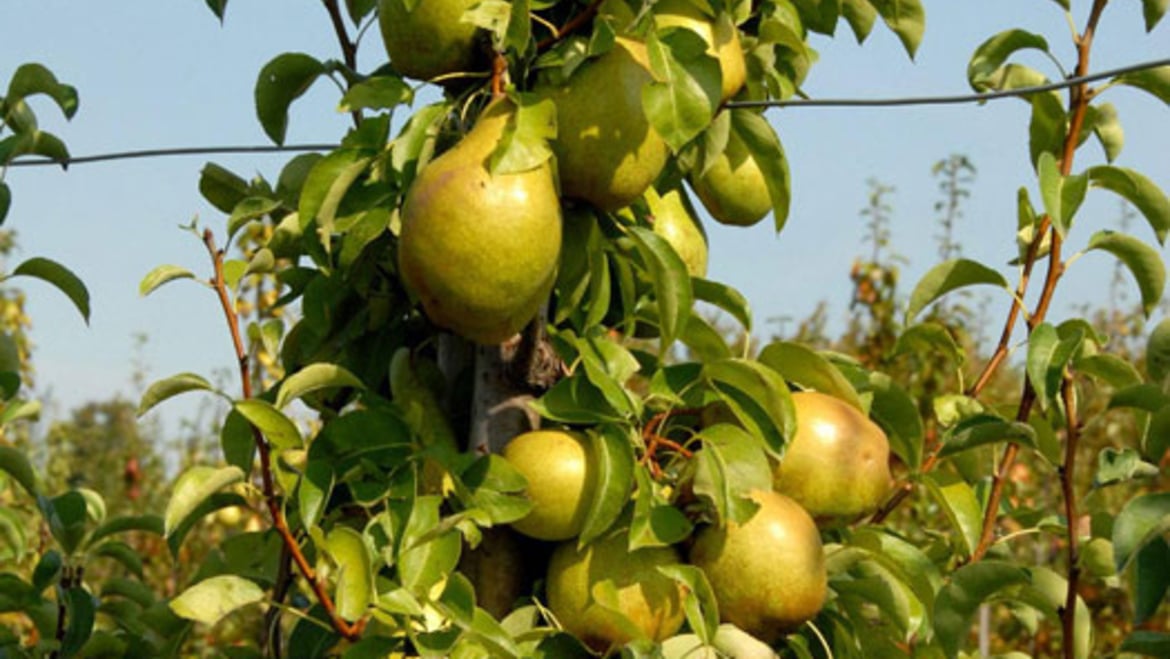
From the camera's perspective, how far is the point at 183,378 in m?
1.43

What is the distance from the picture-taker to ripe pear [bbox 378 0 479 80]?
143 centimetres

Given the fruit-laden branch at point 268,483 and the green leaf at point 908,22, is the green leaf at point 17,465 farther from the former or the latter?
the green leaf at point 908,22

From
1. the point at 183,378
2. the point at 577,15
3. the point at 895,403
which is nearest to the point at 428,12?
the point at 577,15

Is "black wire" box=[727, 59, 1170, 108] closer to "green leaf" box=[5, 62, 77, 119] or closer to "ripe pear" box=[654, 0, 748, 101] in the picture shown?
"ripe pear" box=[654, 0, 748, 101]

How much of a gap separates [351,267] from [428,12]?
269mm

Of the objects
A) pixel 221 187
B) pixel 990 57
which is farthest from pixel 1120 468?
pixel 221 187

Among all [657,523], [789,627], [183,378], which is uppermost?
[183,378]

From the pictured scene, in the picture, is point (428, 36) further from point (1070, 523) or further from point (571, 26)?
point (1070, 523)

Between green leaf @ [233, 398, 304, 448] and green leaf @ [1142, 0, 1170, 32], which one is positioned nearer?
green leaf @ [233, 398, 304, 448]

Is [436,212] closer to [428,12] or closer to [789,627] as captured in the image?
[428,12]

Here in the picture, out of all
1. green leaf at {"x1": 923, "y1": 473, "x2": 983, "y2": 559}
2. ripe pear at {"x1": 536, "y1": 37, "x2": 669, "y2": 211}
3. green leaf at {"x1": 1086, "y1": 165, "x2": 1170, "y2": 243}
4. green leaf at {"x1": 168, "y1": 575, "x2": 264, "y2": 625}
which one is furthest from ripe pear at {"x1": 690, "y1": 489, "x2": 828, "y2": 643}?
green leaf at {"x1": 1086, "y1": 165, "x2": 1170, "y2": 243}

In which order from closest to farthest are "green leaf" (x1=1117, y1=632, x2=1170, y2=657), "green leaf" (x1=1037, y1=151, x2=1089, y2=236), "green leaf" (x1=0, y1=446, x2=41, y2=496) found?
"green leaf" (x1=1117, y1=632, x2=1170, y2=657) < "green leaf" (x1=1037, y1=151, x2=1089, y2=236) < "green leaf" (x1=0, y1=446, x2=41, y2=496)

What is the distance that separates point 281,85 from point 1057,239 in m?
0.87

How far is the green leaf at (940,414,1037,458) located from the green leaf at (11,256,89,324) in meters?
1.00
